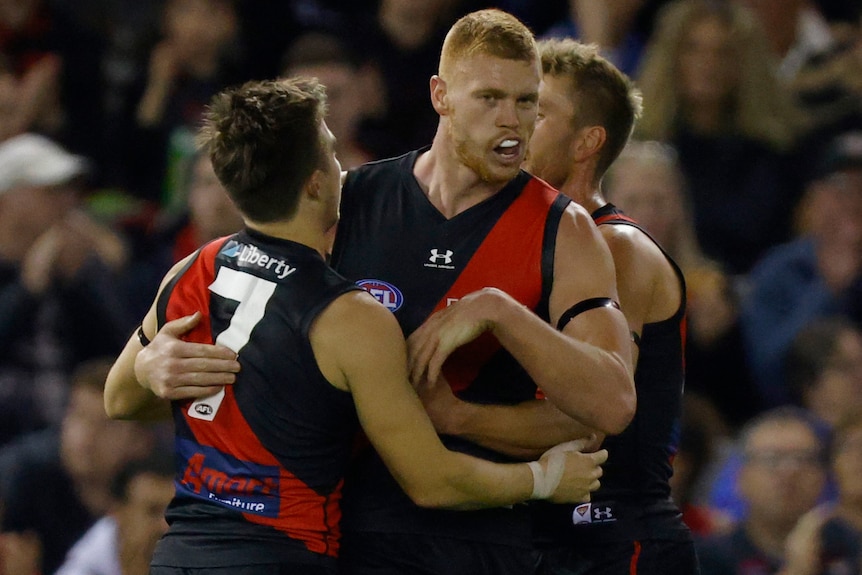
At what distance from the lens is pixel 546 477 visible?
4086 millimetres

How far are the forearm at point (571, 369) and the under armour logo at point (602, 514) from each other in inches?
28.2

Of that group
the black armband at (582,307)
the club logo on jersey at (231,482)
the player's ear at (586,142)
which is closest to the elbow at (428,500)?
the club logo on jersey at (231,482)

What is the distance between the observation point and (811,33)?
935 centimetres

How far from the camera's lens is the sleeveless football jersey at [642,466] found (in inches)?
187

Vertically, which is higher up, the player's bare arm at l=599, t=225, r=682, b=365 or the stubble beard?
the stubble beard

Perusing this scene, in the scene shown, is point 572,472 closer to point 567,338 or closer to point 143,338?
point 567,338

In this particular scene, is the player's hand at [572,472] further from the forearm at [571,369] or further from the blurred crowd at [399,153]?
the blurred crowd at [399,153]

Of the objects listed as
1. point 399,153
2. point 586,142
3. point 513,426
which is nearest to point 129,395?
point 513,426

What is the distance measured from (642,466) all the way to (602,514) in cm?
22

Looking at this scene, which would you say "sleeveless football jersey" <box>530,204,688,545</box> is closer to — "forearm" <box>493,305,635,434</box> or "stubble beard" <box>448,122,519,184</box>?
"stubble beard" <box>448,122,519,184</box>

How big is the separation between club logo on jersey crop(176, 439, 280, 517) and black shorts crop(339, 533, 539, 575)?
40 cm

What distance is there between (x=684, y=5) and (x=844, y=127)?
1200 mm

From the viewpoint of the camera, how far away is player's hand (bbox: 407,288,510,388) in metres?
3.98

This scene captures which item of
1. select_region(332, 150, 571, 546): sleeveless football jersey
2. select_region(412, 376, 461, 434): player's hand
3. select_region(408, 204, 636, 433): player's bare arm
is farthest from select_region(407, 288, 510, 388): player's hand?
select_region(332, 150, 571, 546): sleeveless football jersey
